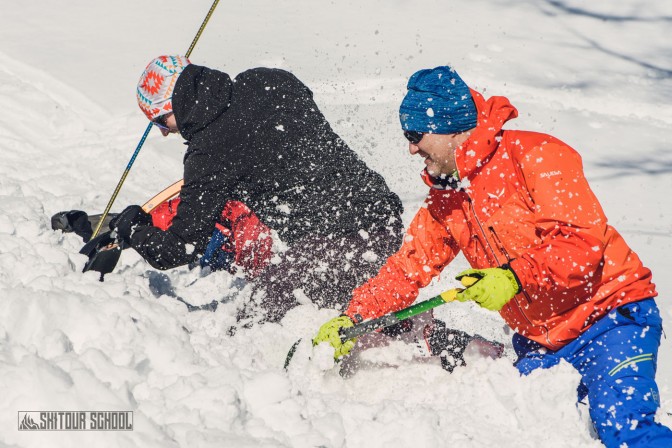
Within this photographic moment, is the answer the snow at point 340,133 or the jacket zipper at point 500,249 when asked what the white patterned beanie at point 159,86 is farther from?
the jacket zipper at point 500,249

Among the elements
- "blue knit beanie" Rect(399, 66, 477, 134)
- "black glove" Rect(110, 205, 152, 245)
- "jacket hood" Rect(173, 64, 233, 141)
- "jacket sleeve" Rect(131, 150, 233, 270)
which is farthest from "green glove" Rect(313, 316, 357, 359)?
"black glove" Rect(110, 205, 152, 245)

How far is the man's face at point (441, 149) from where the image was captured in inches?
120

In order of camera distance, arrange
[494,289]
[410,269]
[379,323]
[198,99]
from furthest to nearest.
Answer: [198,99] < [410,269] < [379,323] < [494,289]

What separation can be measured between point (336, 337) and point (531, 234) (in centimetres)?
93

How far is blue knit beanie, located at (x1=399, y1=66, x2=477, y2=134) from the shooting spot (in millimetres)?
3002

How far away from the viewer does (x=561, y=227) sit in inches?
109

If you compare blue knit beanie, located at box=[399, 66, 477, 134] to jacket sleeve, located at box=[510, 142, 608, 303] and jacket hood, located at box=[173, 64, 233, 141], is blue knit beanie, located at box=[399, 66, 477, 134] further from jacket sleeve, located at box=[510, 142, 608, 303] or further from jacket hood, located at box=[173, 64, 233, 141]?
jacket hood, located at box=[173, 64, 233, 141]

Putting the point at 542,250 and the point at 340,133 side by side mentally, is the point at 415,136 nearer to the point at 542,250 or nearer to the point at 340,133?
the point at 542,250

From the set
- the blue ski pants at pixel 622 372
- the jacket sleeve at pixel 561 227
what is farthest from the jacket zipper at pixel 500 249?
the jacket sleeve at pixel 561 227

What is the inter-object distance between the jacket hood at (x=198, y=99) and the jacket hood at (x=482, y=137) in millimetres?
1415

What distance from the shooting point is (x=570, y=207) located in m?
2.76

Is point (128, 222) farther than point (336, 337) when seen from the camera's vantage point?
Yes

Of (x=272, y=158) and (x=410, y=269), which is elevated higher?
(x=272, y=158)

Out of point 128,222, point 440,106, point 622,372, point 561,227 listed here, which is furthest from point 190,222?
point 622,372
